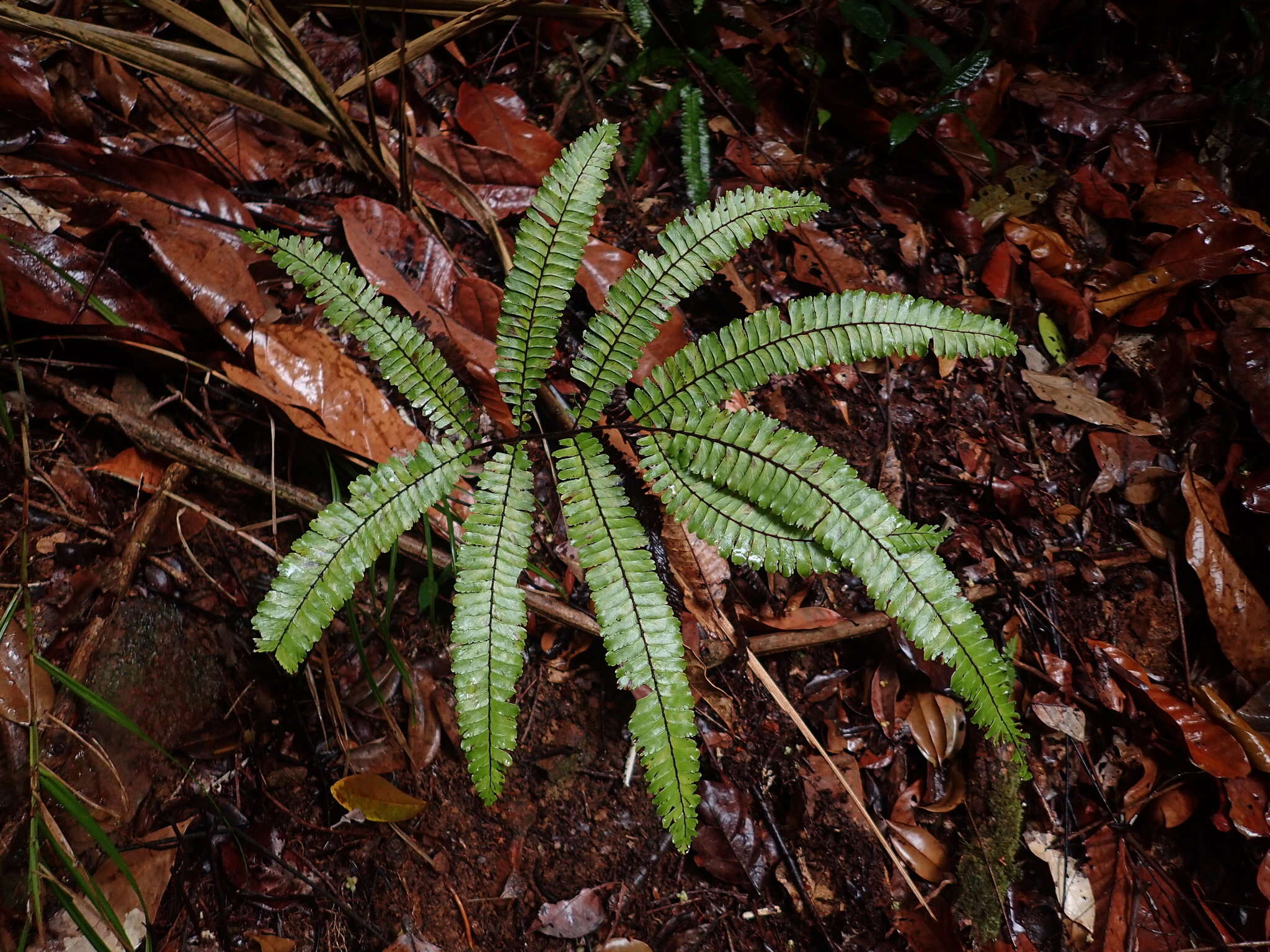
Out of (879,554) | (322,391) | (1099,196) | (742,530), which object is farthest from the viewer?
(1099,196)

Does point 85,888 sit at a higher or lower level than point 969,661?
higher

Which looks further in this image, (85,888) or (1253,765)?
(1253,765)

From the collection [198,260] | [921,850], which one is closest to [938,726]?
[921,850]

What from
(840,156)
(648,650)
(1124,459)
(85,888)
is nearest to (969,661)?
(648,650)

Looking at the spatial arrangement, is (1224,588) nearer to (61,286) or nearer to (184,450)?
(184,450)

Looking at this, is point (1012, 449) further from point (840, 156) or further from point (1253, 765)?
point (840, 156)

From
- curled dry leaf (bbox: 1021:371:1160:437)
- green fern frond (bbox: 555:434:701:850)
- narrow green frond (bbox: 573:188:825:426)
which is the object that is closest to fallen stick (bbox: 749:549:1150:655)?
green fern frond (bbox: 555:434:701:850)
